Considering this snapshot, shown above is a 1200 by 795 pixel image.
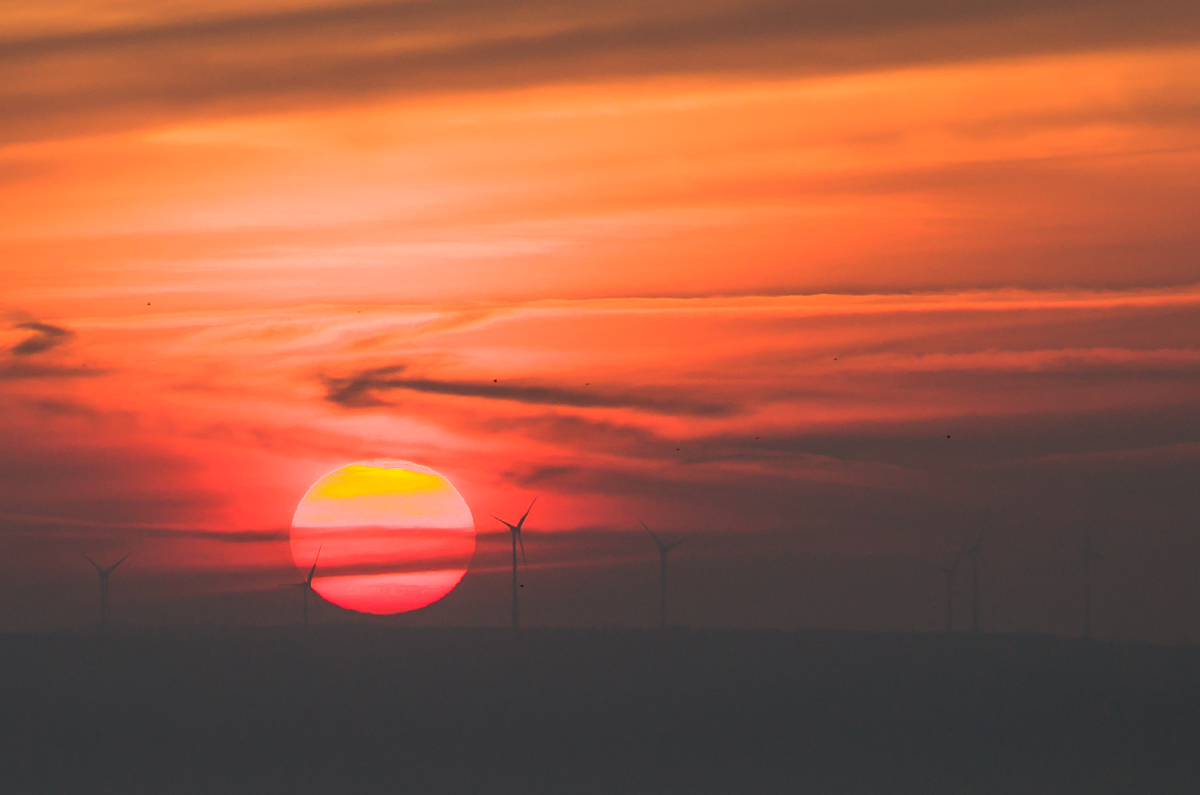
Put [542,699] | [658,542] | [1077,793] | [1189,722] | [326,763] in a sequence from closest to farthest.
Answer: [1077,793] < [326,763] < [1189,722] < [658,542] < [542,699]

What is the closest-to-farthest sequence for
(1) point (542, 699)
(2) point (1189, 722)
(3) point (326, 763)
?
(3) point (326, 763)
(2) point (1189, 722)
(1) point (542, 699)

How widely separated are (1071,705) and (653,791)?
8185 centimetres

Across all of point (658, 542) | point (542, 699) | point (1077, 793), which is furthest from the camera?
point (542, 699)

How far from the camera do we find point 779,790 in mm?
121000

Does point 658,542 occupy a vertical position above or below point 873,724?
above

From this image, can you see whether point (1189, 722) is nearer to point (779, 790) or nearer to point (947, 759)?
point (947, 759)

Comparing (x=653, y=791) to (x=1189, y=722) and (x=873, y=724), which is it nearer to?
(x=873, y=724)

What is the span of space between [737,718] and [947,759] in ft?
114

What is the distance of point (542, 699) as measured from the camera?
632 ft

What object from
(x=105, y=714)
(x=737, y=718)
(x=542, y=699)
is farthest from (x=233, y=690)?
(x=737, y=718)

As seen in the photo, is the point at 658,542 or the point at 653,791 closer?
the point at 653,791

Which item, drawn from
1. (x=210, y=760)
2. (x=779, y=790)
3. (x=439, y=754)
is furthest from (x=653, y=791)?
(x=210, y=760)

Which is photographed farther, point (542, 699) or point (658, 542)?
point (542, 699)

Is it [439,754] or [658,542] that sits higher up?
[658,542]
